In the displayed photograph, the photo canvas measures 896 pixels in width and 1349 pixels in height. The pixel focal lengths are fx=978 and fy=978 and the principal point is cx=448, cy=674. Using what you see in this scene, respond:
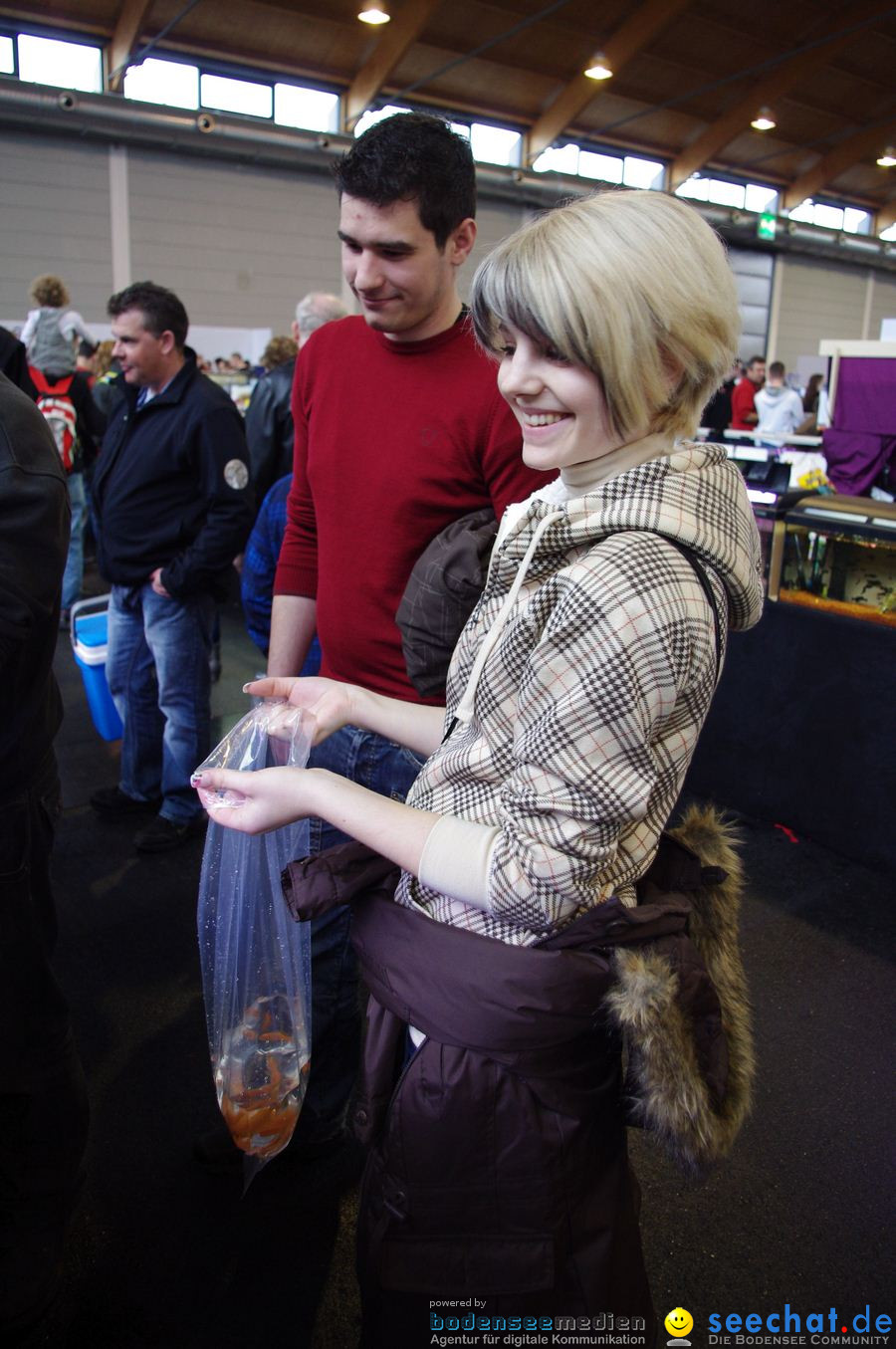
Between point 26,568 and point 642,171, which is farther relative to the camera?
point 642,171

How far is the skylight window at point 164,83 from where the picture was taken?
12.6 meters

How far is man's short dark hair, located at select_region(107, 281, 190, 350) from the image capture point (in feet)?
9.69

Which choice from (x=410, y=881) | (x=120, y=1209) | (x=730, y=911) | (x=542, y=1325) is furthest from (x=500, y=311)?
(x=120, y=1209)

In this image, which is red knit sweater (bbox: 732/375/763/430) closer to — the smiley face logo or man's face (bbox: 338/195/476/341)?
man's face (bbox: 338/195/476/341)

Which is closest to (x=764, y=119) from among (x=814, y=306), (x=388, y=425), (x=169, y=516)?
(x=814, y=306)

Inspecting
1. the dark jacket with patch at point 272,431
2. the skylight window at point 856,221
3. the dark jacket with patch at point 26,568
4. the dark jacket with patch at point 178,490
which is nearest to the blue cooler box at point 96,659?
the dark jacket with patch at point 178,490

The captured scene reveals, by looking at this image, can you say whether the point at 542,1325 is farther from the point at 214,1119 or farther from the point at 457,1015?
the point at 214,1119

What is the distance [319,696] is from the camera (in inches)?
49.5

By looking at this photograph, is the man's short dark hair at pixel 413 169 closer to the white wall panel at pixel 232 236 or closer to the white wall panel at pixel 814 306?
the white wall panel at pixel 232 236

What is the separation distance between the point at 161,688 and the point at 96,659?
55cm

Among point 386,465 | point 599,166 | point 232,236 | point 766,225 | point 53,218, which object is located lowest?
point 386,465

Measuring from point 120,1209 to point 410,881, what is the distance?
1.23m

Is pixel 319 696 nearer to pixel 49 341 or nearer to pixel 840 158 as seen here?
pixel 49 341

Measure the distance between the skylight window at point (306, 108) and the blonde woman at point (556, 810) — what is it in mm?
14951
